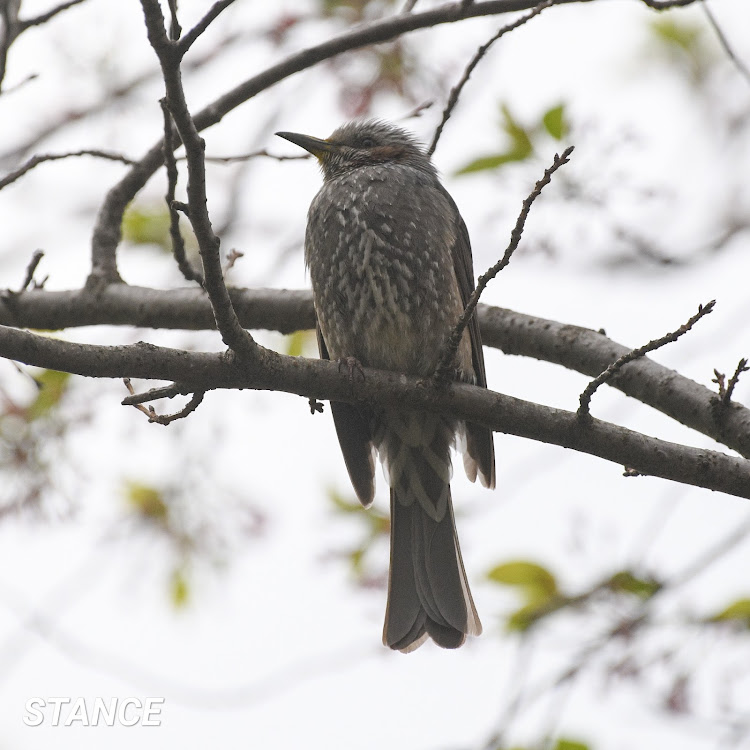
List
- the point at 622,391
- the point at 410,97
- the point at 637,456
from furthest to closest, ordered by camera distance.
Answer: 1. the point at 410,97
2. the point at 622,391
3. the point at 637,456

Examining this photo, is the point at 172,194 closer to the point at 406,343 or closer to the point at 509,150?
the point at 406,343

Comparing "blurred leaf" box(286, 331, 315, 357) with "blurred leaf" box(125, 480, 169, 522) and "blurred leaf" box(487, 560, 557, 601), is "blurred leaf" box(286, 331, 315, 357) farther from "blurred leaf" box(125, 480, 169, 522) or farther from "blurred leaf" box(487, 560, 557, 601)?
"blurred leaf" box(487, 560, 557, 601)

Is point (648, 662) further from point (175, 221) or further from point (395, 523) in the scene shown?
point (175, 221)

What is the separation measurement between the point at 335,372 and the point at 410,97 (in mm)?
2234

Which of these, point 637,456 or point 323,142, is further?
point 323,142

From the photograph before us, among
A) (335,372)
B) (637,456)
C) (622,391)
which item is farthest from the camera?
(622,391)

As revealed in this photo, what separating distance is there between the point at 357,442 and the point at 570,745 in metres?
1.35

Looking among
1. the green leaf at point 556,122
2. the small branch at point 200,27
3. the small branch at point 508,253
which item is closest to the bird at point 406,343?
the green leaf at point 556,122

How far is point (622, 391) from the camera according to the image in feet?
9.86

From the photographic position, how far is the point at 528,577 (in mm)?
3740

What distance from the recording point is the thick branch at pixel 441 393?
233 cm

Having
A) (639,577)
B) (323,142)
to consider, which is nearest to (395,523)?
(639,577)

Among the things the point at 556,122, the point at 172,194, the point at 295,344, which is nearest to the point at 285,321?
the point at 172,194

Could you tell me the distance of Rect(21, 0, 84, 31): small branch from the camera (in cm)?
306
